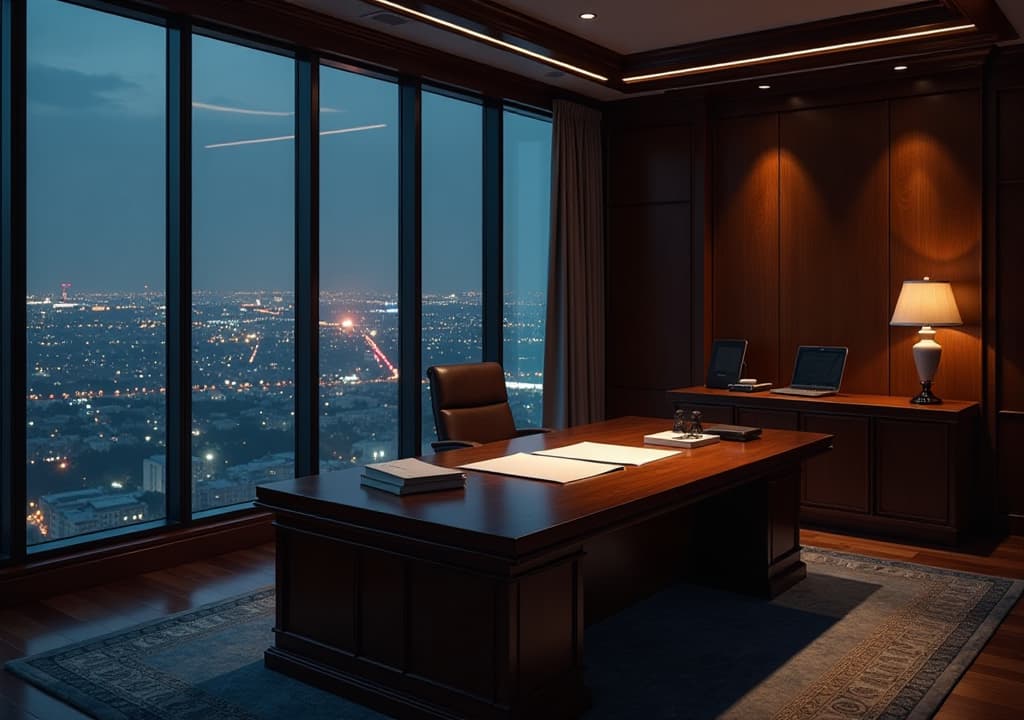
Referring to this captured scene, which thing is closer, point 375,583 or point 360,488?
point 375,583

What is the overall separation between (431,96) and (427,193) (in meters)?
0.60

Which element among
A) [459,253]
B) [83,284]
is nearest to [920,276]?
[459,253]

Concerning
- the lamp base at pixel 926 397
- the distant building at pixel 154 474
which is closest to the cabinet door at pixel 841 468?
the lamp base at pixel 926 397

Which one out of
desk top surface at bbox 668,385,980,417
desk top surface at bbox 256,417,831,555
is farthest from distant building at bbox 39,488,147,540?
desk top surface at bbox 668,385,980,417

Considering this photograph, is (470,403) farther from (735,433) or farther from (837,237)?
(837,237)

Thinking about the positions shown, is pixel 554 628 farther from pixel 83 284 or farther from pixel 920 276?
pixel 920 276

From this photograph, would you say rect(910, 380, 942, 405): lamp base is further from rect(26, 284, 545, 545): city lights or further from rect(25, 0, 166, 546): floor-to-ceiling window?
rect(25, 0, 166, 546): floor-to-ceiling window

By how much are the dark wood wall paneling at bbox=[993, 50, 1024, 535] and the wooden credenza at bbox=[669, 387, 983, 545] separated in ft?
0.52

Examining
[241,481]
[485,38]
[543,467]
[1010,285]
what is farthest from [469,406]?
[1010,285]

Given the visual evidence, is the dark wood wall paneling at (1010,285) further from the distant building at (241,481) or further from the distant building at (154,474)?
the distant building at (154,474)

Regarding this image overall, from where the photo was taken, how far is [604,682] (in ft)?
9.77

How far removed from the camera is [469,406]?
4363mm

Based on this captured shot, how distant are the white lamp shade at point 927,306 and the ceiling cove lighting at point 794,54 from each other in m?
1.31

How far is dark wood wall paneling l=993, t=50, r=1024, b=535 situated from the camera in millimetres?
5020
